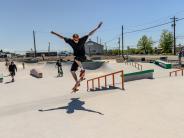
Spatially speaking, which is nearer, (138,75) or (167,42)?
(138,75)

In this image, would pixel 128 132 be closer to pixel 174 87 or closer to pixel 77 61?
pixel 77 61

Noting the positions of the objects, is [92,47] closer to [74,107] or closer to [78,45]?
[78,45]

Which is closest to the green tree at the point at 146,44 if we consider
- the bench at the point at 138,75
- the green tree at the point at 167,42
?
the green tree at the point at 167,42

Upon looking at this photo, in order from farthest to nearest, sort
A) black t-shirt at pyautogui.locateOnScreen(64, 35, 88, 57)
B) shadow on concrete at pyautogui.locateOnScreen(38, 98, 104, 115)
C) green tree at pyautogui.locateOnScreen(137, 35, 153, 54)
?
1. green tree at pyautogui.locateOnScreen(137, 35, 153, 54)
2. black t-shirt at pyautogui.locateOnScreen(64, 35, 88, 57)
3. shadow on concrete at pyautogui.locateOnScreen(38, 98, 104, 115)

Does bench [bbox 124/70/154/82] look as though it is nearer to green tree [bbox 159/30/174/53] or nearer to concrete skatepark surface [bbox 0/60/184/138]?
concrete skatepark surface [bbox 0/60/184/138]

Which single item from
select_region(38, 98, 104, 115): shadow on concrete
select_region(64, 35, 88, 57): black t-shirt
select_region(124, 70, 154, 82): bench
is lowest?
select_region(38, 98, 104, 115): shadow on concrete

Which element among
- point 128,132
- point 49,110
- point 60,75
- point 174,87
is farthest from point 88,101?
point 60,75

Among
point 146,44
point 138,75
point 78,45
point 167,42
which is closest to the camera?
point 78,45

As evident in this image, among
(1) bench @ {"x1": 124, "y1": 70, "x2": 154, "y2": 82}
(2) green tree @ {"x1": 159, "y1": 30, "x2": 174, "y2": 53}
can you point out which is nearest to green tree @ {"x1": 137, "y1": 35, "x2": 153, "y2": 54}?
(2) green tree @ {"x1": 159, "y1": 30, "x2": 174, "y2": 53}

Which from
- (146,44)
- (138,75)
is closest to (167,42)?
(146,44)

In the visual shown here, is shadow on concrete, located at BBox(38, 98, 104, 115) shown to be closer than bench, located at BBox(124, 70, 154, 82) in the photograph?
Yes

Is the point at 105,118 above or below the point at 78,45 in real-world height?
below

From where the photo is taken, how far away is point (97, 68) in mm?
34344

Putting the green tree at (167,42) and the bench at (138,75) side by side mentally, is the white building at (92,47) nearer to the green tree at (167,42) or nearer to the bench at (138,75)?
the green tree at (167,42)
